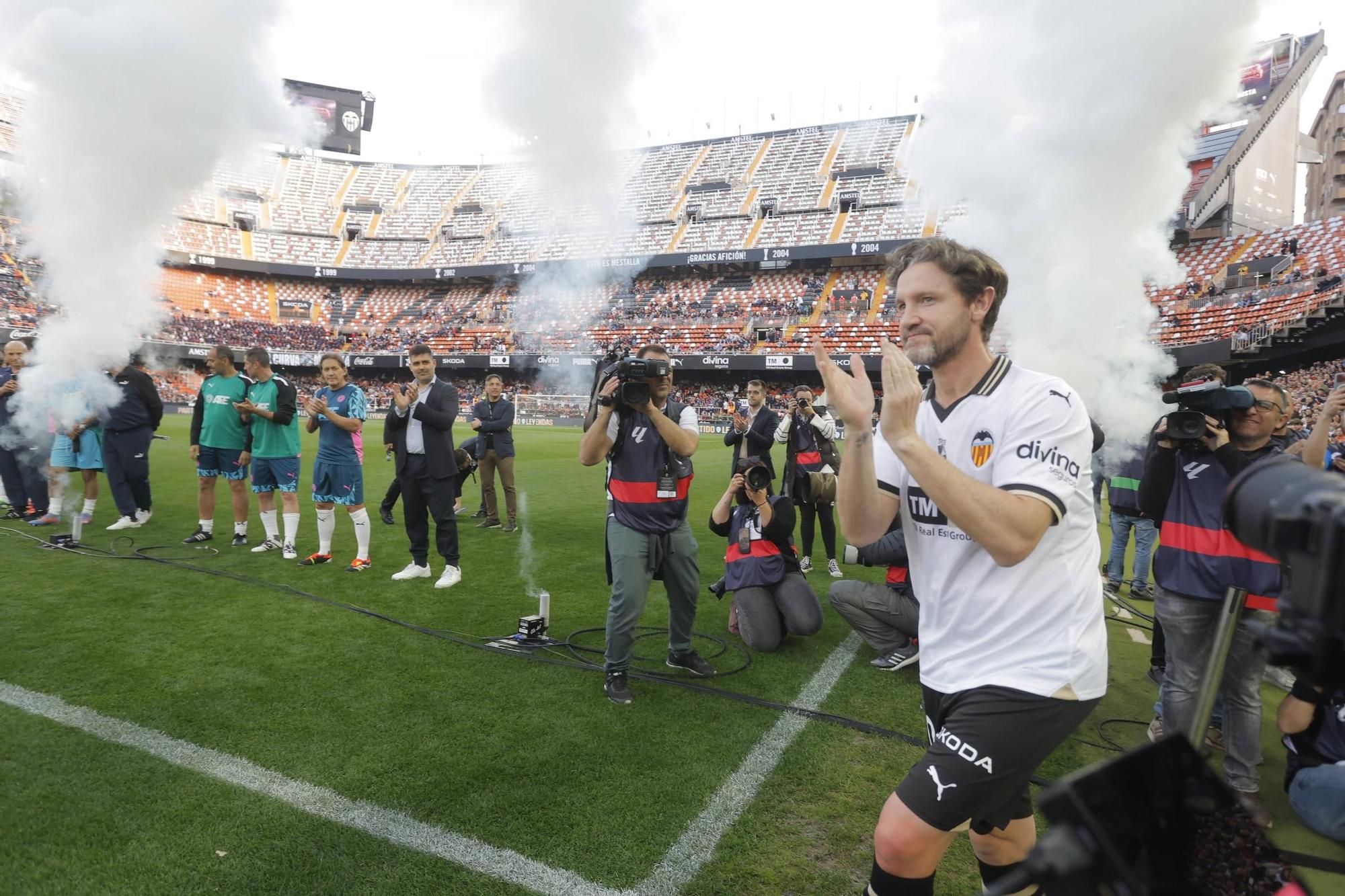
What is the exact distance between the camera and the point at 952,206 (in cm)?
3253

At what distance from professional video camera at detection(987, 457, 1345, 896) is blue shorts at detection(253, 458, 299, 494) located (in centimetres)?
804

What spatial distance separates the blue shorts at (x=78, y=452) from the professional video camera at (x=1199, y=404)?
428 inches

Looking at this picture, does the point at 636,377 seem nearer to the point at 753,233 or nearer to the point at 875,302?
the point at 875,302

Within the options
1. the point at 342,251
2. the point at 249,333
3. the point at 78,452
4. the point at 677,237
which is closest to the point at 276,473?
the point at 78,452

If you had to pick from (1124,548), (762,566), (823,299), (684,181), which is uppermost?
(684,181)

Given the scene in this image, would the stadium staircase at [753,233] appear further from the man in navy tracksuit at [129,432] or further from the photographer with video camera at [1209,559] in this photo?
the photographer with video camera at [1209,559]

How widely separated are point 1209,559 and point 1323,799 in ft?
3.62

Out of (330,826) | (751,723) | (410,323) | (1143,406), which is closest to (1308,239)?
(1143,406)

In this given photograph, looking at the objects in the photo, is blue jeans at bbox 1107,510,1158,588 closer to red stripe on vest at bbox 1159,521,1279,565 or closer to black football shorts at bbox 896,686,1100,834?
red stripe on vest at bbox 1159,521,1279,565

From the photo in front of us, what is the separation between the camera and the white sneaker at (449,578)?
6.56m

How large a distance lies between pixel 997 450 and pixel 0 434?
11.4m

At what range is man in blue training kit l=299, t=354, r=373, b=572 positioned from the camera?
700 cm

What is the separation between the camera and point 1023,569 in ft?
5.75

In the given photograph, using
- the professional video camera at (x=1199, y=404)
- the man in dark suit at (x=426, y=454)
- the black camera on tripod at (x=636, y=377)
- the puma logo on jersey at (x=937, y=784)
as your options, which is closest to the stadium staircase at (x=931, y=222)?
the man in dark suit at (x=426, y=454)
